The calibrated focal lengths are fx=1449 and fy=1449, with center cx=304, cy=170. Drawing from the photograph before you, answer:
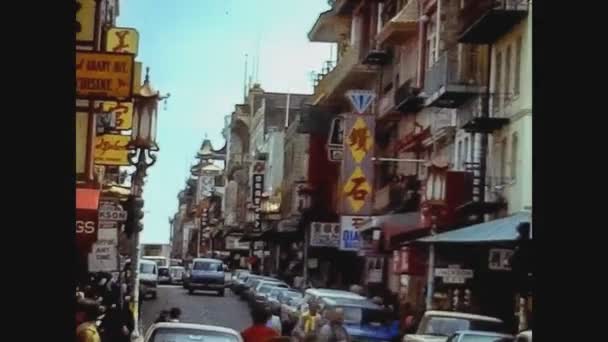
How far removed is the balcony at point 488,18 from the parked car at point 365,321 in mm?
8452

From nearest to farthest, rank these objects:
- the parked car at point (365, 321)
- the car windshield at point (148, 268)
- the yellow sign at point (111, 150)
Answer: the parked car at point (365, 321) < the yellow sign at point (111, 150) < the car windshield at point (148, 268)

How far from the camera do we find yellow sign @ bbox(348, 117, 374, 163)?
147 ft

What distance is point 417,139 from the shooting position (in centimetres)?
4425

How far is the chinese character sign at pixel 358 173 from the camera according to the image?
4444 cm

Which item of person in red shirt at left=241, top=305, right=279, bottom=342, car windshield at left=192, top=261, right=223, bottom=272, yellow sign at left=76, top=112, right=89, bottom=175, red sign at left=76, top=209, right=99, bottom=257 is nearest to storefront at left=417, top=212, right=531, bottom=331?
yellow sign at left=76, top=112, right=89, bottom=175

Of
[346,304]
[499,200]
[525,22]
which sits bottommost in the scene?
[346,304]

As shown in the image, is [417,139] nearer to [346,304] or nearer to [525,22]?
[525,22]

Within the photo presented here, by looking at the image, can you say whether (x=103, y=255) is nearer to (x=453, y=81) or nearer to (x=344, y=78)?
(x=453, y=81)

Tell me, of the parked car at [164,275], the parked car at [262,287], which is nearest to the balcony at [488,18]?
the parked car at [262,287]

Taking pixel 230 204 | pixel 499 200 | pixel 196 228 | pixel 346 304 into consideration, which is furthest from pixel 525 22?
pixel 196 228

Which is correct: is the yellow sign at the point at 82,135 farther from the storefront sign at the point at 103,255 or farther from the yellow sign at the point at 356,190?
the yellow sign at the point at 356,190

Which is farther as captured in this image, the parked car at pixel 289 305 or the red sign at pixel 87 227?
the parked car at pixel 289 305

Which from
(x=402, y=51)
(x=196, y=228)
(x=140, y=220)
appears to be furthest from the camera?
(x=196, y=228)
